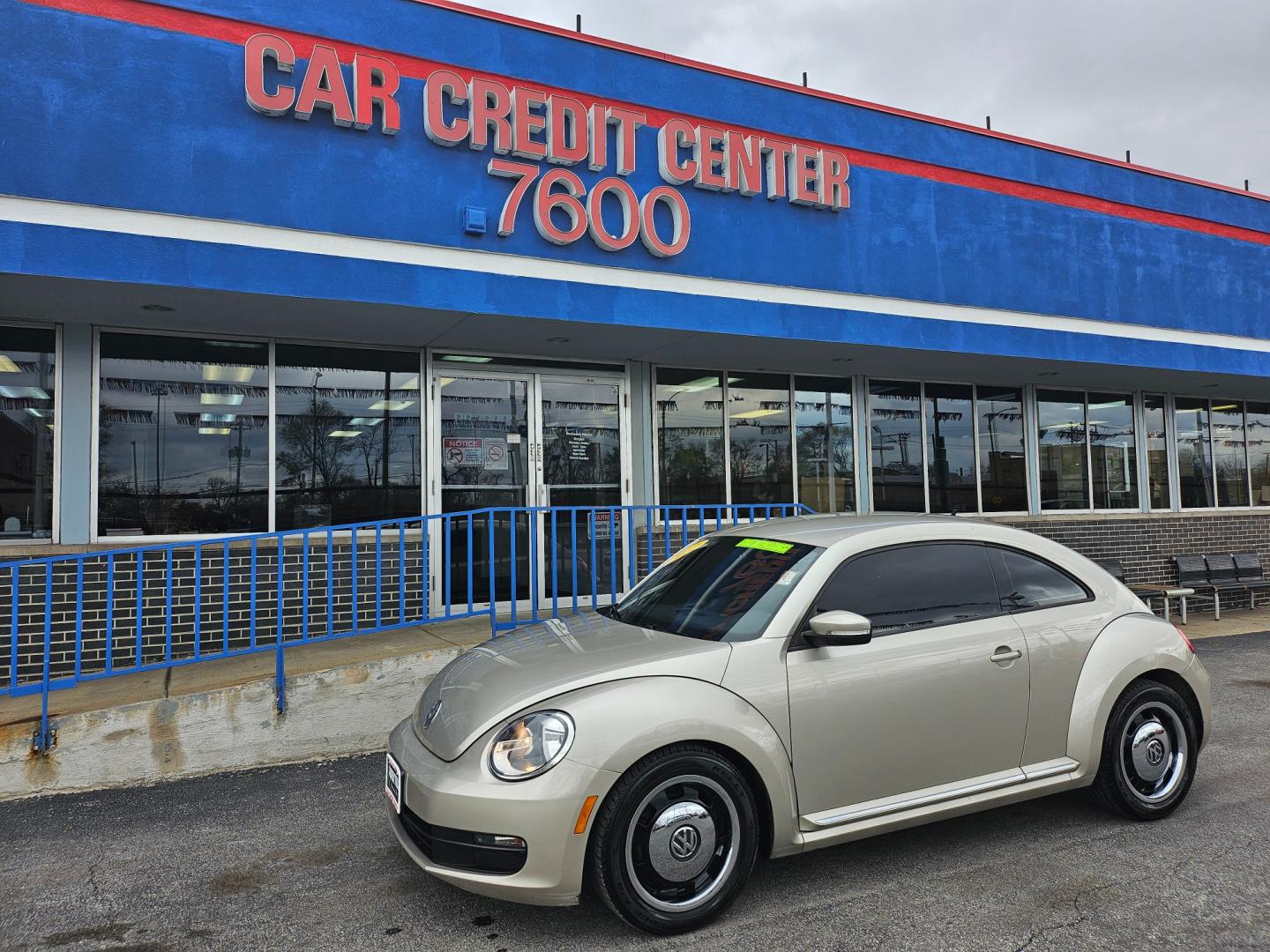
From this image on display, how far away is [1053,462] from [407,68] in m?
10.3

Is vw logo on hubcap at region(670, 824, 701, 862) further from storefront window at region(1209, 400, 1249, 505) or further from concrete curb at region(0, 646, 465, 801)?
storefront window at region(1209, 400, 1249, 505)

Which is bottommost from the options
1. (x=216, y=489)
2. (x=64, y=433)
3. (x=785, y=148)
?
(x=216, y=489)

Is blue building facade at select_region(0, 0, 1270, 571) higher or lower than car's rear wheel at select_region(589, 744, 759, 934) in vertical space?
higher

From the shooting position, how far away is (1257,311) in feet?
42.7

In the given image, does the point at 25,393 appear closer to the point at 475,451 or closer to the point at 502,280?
the point at 475,451

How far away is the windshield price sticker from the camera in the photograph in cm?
414

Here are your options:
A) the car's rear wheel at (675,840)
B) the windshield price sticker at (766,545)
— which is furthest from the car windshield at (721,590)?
the car's rear wheel at (675,840)

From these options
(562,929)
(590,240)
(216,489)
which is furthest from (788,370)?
(562,929)

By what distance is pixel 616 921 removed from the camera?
3410mm

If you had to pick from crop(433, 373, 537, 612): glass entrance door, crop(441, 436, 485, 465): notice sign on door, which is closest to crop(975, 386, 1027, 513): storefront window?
crop(433, 373, 537, 612): glass entrance door

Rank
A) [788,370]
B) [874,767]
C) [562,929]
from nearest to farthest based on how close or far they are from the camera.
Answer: [562,929] → [874,767] → [788,370]

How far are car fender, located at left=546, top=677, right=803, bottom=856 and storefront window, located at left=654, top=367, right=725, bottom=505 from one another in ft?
21.1

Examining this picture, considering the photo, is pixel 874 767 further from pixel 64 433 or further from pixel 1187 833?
pixel 64 433

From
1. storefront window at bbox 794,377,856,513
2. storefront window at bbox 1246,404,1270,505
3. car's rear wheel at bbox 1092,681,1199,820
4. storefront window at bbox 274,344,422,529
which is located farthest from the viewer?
storefront window at bbox 1246,404,1270,505
